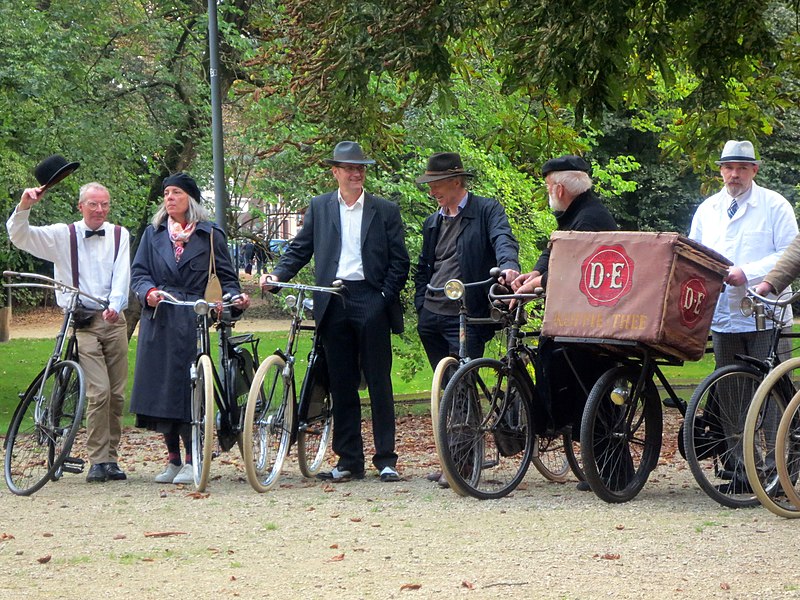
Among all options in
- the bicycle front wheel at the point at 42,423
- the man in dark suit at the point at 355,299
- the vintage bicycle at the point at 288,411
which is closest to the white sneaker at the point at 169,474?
the bicycle front wheel at the point at 42,423

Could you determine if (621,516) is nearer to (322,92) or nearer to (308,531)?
(308,531)

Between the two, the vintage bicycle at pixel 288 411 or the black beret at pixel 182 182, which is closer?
the vintage bicycle at pixel 288 411

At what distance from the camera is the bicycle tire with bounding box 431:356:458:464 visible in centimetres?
759

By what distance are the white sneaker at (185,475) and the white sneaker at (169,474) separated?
8cm

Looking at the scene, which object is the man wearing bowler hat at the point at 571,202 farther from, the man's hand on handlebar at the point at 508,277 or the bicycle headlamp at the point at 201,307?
the bicycle headlamp at the point at 201,307

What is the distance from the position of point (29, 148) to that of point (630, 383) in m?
11.8

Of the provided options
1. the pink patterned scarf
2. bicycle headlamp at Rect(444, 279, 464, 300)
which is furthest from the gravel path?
the pink patterned scarf

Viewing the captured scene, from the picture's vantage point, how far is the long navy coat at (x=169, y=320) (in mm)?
8867

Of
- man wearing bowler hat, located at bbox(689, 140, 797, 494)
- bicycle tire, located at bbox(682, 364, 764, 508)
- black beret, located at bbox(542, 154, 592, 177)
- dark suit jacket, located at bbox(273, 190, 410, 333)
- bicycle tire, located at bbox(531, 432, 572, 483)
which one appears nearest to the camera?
bicycle tire, located at bbox(682, 364, 764, 508)

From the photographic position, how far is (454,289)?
26.6 ft

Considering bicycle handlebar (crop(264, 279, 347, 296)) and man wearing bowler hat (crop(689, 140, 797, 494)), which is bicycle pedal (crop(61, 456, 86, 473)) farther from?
man wearing bowler hat (crop(689, 140, 797, 494))

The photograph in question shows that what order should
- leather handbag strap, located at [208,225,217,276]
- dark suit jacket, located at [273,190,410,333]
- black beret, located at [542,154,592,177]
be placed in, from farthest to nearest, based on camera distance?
leather handbag strap, located at [208,225,217,276] < dark suit jacket, located at [273,190,410,333] < black beret, located at [542,154,592,177]

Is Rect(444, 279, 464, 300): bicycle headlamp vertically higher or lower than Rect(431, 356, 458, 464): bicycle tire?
higher

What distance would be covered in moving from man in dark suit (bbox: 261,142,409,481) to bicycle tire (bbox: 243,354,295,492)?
44 centimetres
